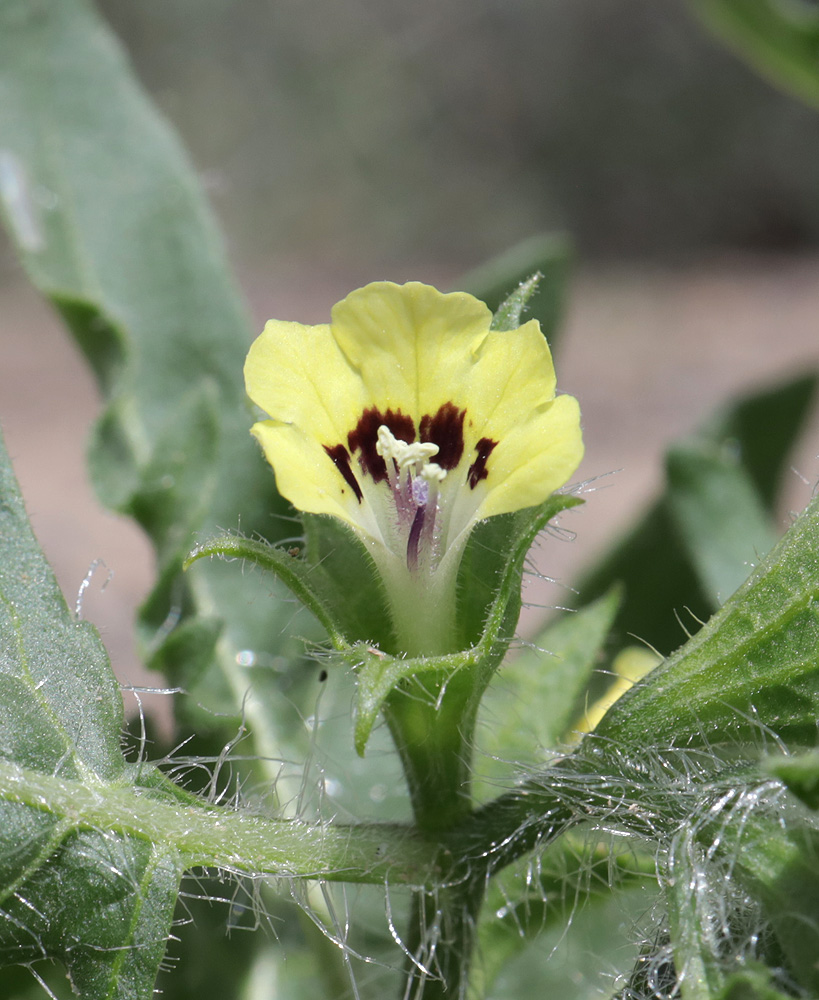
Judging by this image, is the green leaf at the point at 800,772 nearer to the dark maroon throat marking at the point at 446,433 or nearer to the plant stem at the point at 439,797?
the plant stem at the point at 439,797

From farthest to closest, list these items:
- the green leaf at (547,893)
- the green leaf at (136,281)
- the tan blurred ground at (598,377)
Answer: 1. the tan blurred ground at (598,377)
2. the green leaf at (136,281)
3. the green leaf at (547,893)

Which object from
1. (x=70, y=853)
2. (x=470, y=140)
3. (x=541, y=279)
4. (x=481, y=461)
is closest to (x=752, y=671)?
(x=481, y=461)

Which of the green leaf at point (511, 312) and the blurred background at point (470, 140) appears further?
the blurred background at point (470, 140)

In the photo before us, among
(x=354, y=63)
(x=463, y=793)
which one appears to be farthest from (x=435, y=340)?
(x=354, y=63)

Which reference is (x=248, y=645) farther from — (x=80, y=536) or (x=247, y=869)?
(x=80, y=536)

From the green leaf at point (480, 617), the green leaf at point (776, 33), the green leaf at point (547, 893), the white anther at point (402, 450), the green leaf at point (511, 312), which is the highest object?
the green leaf at point (776, 33)

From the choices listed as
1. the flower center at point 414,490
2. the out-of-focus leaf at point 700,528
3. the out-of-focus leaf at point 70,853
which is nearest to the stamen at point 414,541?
the flower center at point 414,490

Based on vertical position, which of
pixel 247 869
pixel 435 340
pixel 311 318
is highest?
pixel 435 340
